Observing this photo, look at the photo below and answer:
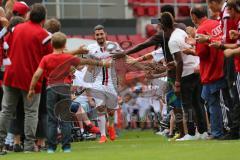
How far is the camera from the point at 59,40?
42.4 feet

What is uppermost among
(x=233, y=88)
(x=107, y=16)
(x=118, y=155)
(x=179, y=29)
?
(x=107, y=16)

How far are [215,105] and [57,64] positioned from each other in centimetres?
300

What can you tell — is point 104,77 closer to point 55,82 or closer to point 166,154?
point 55,82

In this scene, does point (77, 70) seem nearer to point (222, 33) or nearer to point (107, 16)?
point (222, 33)

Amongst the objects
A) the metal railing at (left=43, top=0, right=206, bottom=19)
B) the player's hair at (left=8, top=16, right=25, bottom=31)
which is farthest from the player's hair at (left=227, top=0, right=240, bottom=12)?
the metal railing at (left=43, top=0, right=206, bottom=19)

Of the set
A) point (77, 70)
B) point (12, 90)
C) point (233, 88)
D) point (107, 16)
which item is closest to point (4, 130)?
point (12, 90)

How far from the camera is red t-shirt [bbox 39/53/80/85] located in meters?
13.0

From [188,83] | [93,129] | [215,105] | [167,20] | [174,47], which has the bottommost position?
[93,129]

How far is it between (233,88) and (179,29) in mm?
1746

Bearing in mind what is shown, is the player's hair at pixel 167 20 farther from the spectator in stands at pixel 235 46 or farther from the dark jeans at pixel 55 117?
the dark jeans at pixel 55 117

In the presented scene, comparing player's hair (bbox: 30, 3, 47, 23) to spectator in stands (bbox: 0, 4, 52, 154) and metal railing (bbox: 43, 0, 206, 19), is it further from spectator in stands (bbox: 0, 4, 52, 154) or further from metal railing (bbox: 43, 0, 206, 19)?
metal railing (bbox: 43, 0, 206, 19)

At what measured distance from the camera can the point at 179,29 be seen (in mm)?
15492

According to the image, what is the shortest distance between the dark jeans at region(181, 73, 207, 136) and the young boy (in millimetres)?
2721

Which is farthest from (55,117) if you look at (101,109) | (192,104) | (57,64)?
(192,104)
